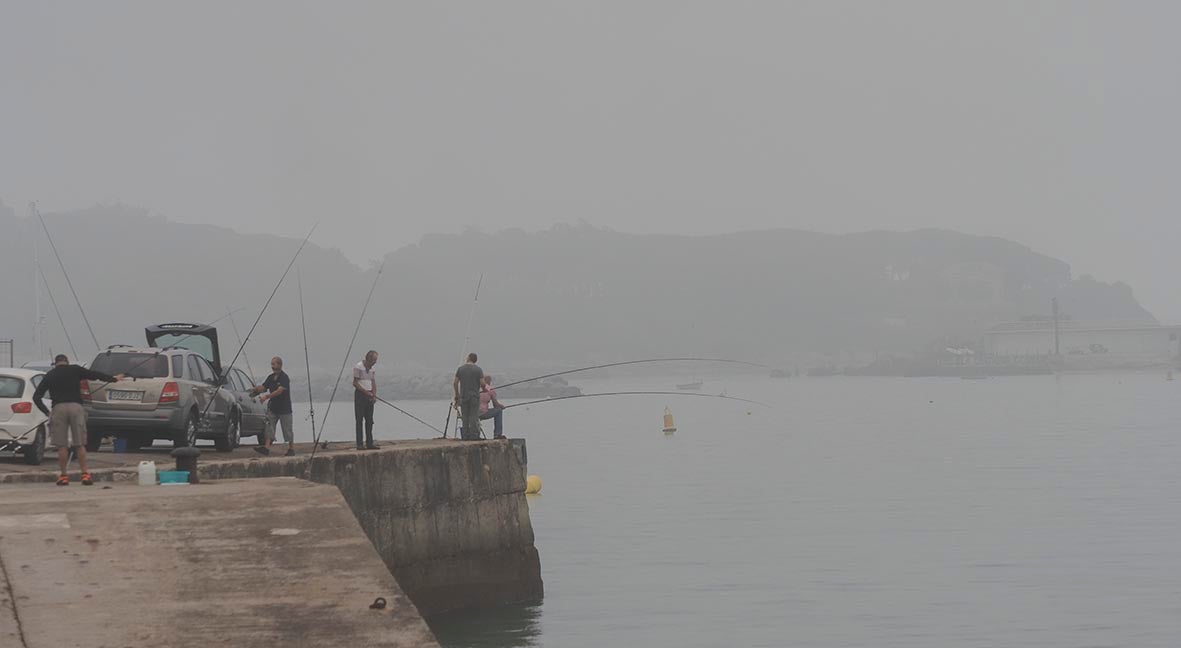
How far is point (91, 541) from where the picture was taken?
11.7 meters

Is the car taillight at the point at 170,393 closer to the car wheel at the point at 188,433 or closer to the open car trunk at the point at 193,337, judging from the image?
the car wheel at the point at 188,433

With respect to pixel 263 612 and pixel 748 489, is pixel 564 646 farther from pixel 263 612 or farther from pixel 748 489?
pixel 748 489

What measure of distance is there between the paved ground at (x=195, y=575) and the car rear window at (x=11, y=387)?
782 centimetres

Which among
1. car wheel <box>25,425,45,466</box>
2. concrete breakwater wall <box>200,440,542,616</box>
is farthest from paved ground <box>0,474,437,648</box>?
car wheel <box>25,425,45,466</box>

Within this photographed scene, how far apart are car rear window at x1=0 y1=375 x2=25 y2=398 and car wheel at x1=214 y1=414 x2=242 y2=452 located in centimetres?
396

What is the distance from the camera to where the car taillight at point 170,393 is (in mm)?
22359

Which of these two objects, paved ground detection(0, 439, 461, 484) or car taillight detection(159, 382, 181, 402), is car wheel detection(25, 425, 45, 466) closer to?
paved ground detection(0, 439, 461, 484)

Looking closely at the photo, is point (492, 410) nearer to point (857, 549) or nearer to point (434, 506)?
point (857, 549)

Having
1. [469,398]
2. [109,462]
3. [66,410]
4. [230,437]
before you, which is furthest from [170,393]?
[66,410]

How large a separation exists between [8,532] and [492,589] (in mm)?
10378

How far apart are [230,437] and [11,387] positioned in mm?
4332

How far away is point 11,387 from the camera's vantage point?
20906 mm

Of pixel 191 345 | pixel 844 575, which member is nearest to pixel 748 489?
pixel 844 575

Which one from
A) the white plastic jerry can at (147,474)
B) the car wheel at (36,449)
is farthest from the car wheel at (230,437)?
the white plastic jerry can at (147,474)
